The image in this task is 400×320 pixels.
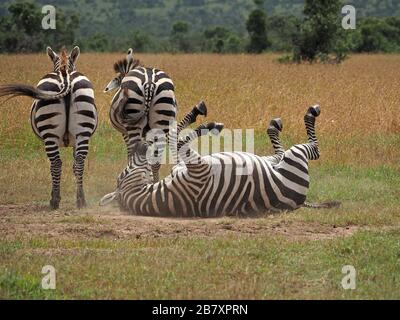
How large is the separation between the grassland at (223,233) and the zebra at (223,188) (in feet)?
0.79

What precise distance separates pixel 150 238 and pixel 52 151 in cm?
234

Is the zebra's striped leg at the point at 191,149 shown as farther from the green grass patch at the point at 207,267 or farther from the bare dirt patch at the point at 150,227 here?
the green grass patch at the point at 207,267

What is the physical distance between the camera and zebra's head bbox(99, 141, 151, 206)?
28.9ft

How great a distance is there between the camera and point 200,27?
81375 mm

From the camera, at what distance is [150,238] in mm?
7551

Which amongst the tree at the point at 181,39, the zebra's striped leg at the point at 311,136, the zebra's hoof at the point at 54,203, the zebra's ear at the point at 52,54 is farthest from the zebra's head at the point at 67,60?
the tree at the point at 181,39

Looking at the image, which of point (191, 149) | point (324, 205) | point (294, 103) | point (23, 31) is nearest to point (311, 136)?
point (324, 205)

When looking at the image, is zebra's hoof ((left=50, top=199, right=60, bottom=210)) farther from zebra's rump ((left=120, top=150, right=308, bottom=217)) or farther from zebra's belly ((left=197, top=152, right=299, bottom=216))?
zebra's belly ((left=197, top=152, right=299, bottom=216))

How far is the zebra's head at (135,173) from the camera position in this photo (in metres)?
8.80

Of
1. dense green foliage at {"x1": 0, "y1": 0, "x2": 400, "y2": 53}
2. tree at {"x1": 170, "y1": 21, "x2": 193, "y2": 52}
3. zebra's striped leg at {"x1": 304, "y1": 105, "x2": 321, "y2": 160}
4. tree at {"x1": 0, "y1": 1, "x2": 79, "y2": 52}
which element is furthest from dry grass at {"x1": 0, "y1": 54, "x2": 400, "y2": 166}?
tree at {"x1": 170, "y1": 21, "x2": 193, "y2": 52}

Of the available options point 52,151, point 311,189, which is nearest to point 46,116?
point 52,151

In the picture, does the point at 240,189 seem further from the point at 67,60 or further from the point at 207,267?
the point at 67,60

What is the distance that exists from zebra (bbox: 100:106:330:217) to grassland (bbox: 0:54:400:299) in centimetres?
24

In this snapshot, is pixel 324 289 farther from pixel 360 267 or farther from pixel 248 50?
pixel 248 50
